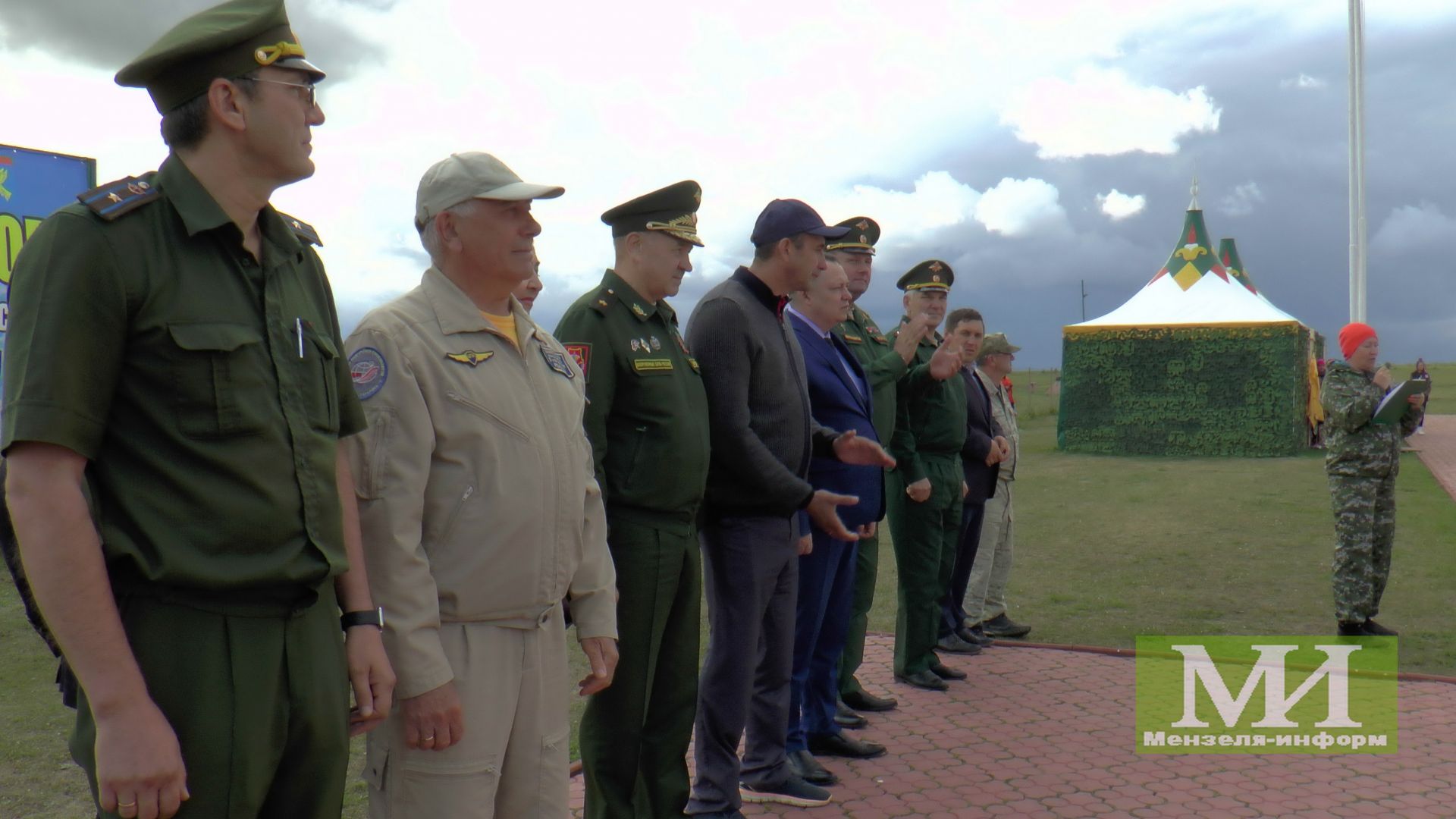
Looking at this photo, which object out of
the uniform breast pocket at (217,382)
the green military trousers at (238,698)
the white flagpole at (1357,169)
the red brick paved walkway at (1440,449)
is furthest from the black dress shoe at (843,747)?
the red brick paved walkway at (1440,449)

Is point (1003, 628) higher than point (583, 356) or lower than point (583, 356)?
lower

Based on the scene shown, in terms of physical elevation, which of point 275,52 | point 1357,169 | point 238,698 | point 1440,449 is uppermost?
point 1357,169

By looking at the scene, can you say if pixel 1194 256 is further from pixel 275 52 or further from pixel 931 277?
pixel 275 52

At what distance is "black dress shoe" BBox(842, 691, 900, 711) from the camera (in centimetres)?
581

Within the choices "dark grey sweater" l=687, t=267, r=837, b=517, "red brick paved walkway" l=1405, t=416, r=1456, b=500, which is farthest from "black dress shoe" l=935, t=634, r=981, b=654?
"red brick paved walkway" l=1405, t=416, r=1456, b=500

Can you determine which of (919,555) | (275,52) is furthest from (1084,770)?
(275,52)

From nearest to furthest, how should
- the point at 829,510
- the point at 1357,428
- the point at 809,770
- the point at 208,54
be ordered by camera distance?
the point at 208,54 < the point at 829,510 < the point at 809,770 < the point at 1357,428

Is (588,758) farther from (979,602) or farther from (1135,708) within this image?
(979,602)

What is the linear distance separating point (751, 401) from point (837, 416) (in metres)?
0.86

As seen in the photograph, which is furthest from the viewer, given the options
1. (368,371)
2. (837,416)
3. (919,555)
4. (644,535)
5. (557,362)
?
(919,555)

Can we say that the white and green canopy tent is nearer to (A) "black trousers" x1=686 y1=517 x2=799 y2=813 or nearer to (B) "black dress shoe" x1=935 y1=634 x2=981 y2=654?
(B) "black dress shoe" x1=935 y1=634 x2=981 y2=654

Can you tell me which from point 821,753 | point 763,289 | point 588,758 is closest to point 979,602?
point 821,753

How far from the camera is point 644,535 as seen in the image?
364 cm

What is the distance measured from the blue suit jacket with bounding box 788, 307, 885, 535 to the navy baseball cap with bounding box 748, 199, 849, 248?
605mm
